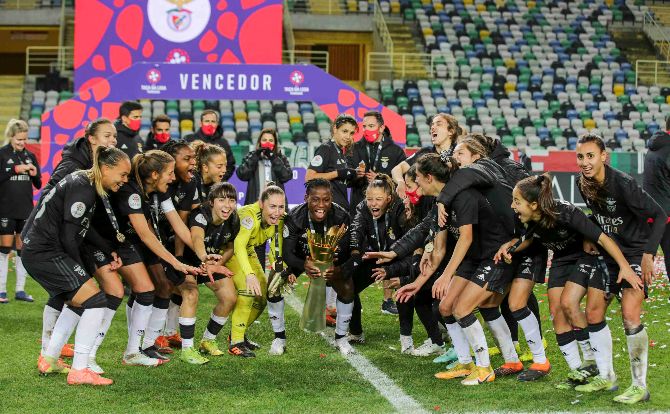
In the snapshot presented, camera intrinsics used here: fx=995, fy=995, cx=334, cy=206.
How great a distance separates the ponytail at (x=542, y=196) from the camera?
6168 millimetres

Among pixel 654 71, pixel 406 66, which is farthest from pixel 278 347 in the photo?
pixel 654 71

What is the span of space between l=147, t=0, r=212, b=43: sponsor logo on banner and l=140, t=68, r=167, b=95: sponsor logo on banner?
4.21m

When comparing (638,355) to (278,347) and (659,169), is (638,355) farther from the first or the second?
(659,169)

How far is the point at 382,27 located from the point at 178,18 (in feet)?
40.1

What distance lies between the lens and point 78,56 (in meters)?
18.2

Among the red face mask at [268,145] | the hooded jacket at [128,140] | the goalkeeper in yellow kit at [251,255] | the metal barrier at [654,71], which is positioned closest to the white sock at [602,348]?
the goalkeeper in yellow kit at [251,255]

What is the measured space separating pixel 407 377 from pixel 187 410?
168 centimetres

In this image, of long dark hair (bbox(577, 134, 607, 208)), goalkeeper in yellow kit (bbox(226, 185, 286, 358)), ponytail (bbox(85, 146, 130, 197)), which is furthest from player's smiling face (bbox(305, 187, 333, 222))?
long dark hair (bbox(577, 134, 607, 208))

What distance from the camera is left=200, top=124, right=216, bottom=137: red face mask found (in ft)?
36.0

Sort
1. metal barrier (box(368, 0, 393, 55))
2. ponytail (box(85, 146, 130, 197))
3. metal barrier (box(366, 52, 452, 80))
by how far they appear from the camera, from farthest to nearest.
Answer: metal barrier (box(368, 0, 393, 55)) → metal barrier (box(366, 52, 452, 80)) → ponytail (box(85, 146, 130, 197))

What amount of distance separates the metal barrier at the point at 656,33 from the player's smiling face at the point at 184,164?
25.9 meters

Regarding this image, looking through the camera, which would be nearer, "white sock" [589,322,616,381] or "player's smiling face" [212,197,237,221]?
"white sock" [589,322,616,381]

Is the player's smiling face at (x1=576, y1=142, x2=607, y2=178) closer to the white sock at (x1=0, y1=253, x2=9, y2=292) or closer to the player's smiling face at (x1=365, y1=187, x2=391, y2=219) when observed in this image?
the player's smiling face at (x1=365, y1=187, x2=391, y2=219)

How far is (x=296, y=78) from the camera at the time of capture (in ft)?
49.0
